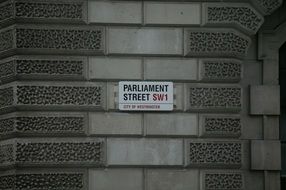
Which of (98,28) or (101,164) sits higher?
(98,28)

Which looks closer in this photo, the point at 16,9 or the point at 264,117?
the point at 16,9

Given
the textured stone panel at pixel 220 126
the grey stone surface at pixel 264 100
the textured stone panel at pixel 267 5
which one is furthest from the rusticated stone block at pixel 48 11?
the grey stone surface at pixel 264 100

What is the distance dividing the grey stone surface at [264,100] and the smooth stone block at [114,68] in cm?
182

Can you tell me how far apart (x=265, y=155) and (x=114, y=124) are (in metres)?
2.33

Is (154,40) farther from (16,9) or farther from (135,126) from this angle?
(16,9)

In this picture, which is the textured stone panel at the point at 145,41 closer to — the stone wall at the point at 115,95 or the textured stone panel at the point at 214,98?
the stone wall at the point at 115,95

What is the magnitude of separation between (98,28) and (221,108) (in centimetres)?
206

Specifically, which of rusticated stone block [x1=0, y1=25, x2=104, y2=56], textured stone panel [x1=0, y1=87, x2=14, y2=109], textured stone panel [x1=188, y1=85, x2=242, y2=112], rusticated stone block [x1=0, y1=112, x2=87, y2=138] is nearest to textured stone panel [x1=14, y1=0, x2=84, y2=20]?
rusticated stone block [x1=0, y1=25, x2=104, y2=56]

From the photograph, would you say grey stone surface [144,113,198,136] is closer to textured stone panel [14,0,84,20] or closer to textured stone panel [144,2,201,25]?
textured stone panel [144,2,201,25]

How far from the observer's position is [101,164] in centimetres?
916

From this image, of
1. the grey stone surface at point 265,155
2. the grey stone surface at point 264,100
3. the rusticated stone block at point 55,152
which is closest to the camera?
the rusticated stone block at point 55,152

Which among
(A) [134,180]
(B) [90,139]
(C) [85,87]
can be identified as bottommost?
(A) [134,180]

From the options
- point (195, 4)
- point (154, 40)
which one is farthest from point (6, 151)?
point (195, 4)

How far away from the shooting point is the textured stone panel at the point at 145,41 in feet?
30.5
